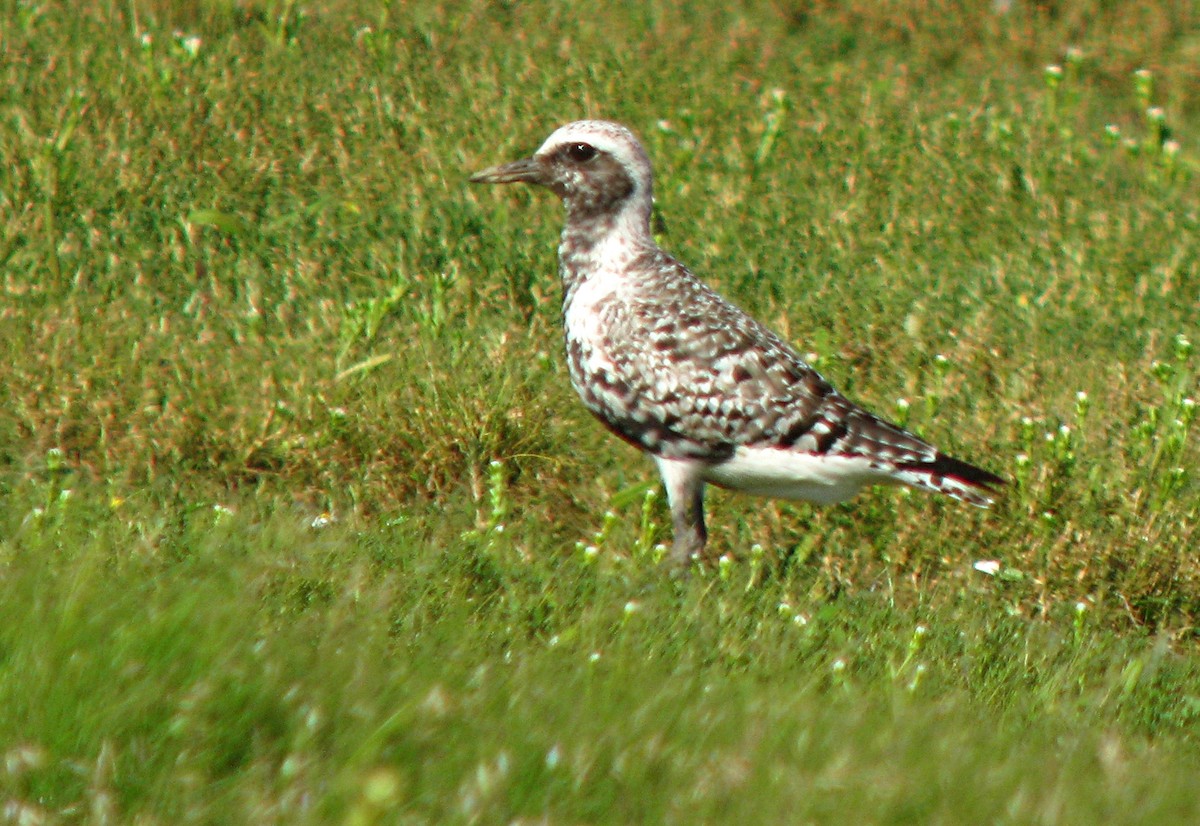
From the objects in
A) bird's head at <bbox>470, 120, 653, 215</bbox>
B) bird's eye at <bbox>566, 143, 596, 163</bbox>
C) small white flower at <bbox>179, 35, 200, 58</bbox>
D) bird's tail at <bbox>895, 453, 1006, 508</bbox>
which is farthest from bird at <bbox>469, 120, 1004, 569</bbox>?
small white flower at <bbox>179, 35, 200, 58</bbox>

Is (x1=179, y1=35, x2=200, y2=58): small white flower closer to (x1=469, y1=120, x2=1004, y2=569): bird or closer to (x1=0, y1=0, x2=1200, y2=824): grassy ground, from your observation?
(x1=0, y1=0, x2=1200, y2=824): grassy ground

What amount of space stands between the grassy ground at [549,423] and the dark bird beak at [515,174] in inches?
34.1

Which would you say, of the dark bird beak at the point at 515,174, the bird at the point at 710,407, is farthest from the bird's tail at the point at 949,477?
the dark bird beak at the point at 515,174

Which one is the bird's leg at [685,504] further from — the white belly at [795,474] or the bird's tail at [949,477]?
the bird's tail at [949,477]

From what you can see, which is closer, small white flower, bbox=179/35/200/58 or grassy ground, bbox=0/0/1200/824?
grassy ground, bbox=0/0/1200/824

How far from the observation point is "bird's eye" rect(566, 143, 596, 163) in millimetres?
7195

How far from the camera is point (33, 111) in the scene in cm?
925

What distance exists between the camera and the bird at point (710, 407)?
264 inches

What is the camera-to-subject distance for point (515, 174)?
7.34m

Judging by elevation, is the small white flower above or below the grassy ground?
above

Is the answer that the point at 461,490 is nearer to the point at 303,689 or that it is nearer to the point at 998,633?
the point at 998,633

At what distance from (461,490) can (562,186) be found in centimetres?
137

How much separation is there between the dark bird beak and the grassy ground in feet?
2.84

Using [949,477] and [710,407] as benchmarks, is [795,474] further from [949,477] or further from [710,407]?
[949,477]
